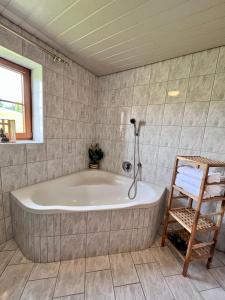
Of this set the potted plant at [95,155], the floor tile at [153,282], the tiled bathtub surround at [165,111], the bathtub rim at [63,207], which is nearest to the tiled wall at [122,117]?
the tiled bathtub surround at [165,111]

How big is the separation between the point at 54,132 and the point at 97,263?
1.56 metres

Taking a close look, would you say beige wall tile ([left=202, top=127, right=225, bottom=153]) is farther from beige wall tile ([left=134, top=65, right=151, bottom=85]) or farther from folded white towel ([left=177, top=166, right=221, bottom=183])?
beige wall tile ([left=134, top=65, right=151, bottom=85])

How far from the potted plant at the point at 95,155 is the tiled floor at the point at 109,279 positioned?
142cm

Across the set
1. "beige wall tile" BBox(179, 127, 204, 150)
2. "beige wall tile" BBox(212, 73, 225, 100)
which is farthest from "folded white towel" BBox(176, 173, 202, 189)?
"beige wall tile" BBox(212, 73, 225, 100)

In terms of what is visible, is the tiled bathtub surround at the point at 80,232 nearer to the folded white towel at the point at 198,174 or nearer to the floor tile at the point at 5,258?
the floor tile at the point at 5,258

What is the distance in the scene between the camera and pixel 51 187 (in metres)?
1.82

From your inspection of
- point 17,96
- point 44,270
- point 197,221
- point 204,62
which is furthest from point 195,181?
point 17,96

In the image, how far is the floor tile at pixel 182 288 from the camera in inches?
43.8

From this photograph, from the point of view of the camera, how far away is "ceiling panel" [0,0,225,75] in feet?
3.46

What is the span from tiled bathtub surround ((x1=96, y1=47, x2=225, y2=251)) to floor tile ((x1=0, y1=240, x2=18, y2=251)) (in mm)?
1574

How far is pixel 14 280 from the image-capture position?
114 cm

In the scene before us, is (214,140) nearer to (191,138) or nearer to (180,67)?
(191,138)

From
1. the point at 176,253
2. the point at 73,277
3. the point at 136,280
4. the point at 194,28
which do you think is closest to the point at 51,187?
the point at 73,277

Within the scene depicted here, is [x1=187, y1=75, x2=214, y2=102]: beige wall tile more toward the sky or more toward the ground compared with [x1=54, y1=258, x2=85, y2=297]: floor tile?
more toward the sky
